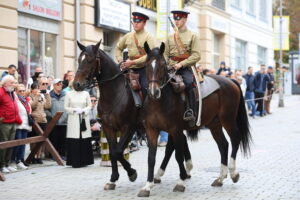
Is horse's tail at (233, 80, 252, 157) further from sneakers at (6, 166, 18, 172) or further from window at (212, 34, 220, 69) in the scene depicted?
window at (212, 34, 220, 69)

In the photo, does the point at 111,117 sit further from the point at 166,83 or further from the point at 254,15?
the point at 254,15

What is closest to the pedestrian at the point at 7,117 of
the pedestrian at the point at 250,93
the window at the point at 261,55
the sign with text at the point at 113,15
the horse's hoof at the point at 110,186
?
the horse's hoof at the point at 110,186

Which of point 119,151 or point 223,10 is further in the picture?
point 223,10

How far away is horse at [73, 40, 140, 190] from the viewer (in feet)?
30.0

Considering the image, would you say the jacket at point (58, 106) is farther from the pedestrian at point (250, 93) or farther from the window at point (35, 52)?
the pedestrian at point (250, 93)

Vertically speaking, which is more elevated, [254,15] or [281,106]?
[254,15]

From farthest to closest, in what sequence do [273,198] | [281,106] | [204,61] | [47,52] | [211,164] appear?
[281,106]
[204,61]
[47,52]
[211,164]
[273,198]

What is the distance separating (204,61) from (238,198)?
866 inches

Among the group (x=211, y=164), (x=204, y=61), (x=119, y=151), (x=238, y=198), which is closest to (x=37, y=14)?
(x=211, y=164)

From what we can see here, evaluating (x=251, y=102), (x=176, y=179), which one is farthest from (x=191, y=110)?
(x=251, y=102)

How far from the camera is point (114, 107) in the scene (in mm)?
9312

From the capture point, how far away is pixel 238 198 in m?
8.18

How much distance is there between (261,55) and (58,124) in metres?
30.5

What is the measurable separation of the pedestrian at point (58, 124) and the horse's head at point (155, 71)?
193 inches
